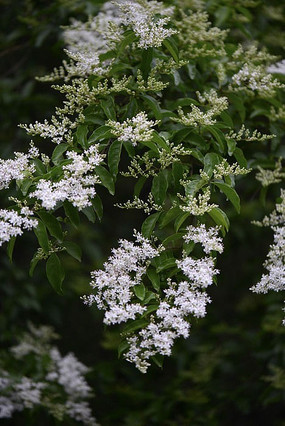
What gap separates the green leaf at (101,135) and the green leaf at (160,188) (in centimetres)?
25

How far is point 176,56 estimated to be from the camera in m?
2.37

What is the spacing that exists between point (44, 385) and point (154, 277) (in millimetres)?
1742

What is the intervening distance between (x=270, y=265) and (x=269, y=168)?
0.97m

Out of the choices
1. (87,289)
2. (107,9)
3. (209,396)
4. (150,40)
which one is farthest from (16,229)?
(209,396)

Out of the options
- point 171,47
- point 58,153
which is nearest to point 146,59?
point 171,47

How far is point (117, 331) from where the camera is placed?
4574 mm

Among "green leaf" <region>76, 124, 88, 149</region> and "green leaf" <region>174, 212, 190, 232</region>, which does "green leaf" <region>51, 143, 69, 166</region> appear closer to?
"green leaf" <region>76, 124, 88, 149</region>

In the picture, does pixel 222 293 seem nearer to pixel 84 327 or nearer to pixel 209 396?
pixel 84 327

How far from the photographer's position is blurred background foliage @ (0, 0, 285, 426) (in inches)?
152

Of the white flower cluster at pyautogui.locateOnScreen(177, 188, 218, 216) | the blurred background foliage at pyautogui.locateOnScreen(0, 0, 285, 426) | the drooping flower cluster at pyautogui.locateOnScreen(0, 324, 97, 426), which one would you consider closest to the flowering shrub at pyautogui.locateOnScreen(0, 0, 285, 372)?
the white flower cluster at pyautogui.locateOnScreen(177, 188, 218, 216)

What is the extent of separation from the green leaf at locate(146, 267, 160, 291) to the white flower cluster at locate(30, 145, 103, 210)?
1.19ft

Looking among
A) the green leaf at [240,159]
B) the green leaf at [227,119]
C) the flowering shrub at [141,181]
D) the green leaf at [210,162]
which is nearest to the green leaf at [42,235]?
the flowering shrub at [141,181]

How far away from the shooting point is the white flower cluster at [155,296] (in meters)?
1.95

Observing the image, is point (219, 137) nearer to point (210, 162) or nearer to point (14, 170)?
point (210, 162)
